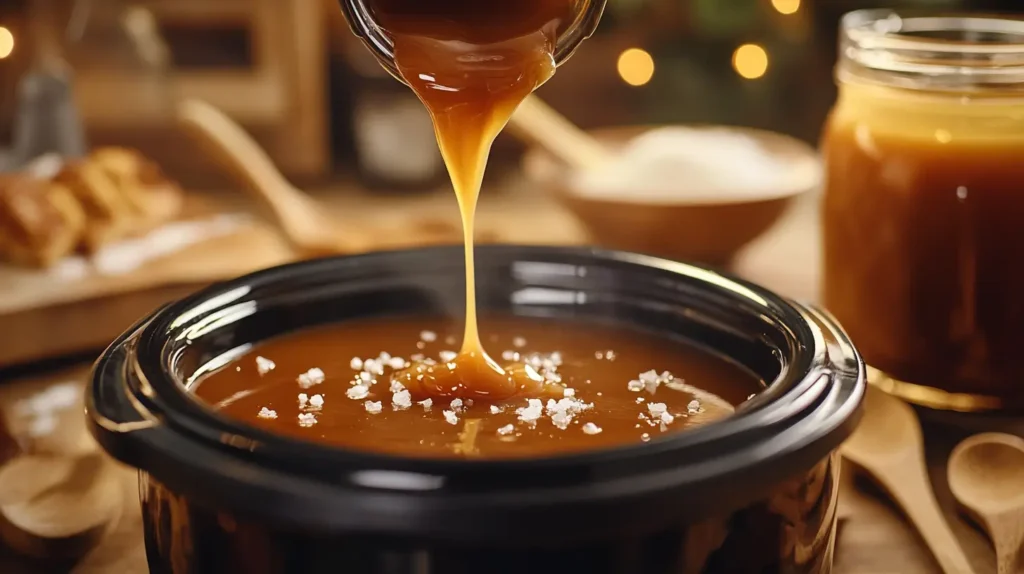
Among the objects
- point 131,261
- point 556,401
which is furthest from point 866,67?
point 131,261

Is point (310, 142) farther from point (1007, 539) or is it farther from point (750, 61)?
point (1007, 539)

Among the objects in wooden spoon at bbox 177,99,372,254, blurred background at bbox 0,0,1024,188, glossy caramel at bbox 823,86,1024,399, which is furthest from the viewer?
blurred background at bbox 0,0,1024,188

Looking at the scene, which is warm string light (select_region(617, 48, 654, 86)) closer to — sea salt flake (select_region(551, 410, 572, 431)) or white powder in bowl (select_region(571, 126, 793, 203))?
white powder in bowl (select_region(571, 126, 793, 203))

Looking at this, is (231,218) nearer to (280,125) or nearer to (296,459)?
(280,125)

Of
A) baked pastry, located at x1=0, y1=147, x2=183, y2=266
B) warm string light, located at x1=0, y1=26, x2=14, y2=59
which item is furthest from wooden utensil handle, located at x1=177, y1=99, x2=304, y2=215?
warm string light, located at x1=0, y1=26, x2=14, y2=59

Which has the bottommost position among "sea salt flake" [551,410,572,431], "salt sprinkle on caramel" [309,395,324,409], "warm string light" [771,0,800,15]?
"salt sprinkle on caramel" [309,395,324,409]

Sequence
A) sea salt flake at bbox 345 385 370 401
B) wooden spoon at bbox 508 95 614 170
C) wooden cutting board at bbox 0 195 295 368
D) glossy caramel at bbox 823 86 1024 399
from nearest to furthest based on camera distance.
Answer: sea salt flake at bbox 345 385 370 401 → glossy caramel at bbox 823 86 1024 399 → wooden cutting board at bbox 0 195 295 368 → wooden spoon at bbox 508 95 614 170

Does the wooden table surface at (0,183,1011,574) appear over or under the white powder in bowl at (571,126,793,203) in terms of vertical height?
under

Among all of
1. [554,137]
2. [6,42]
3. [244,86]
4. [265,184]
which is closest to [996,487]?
[554,137]
